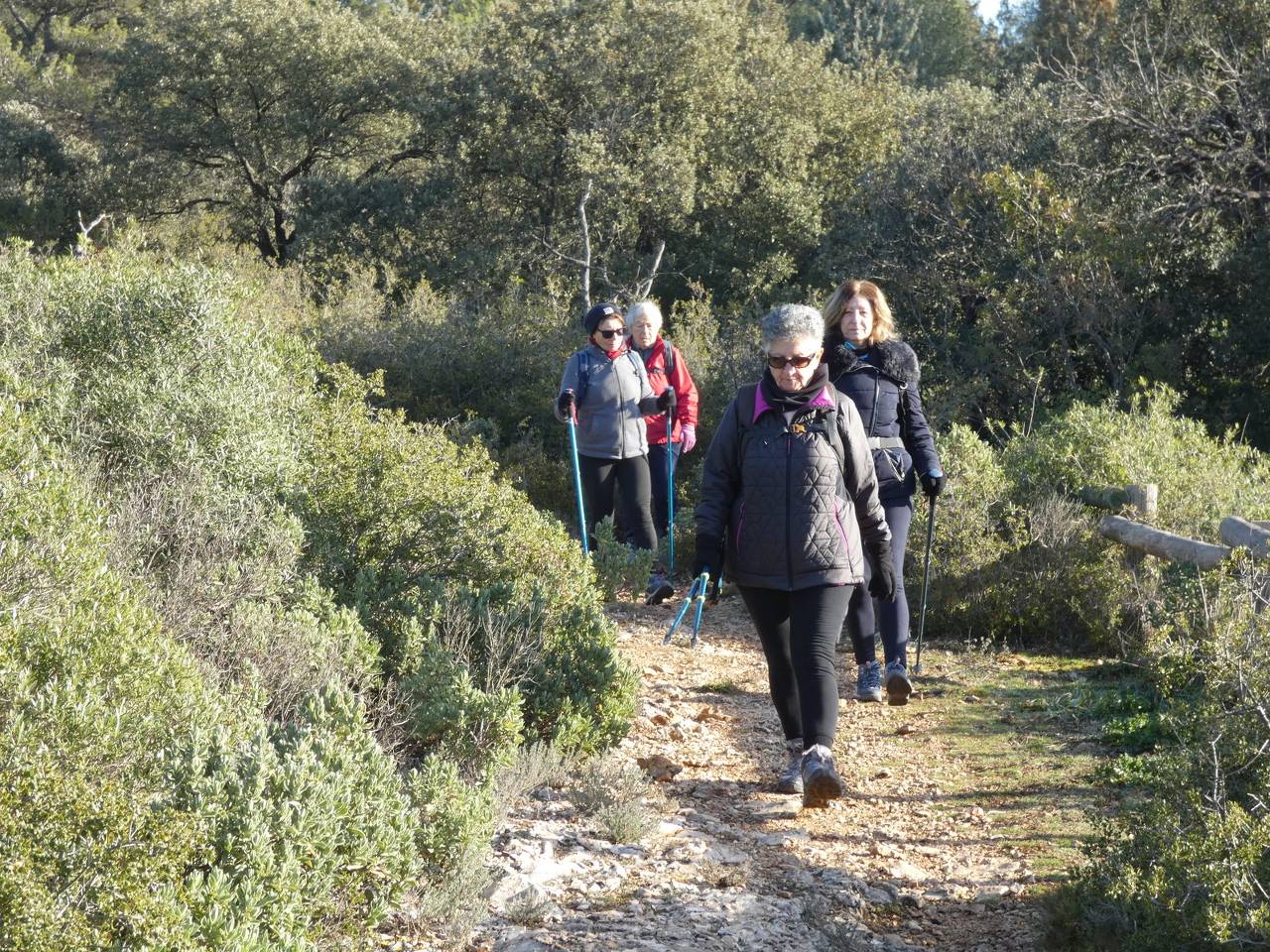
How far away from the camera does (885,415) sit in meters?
6.25

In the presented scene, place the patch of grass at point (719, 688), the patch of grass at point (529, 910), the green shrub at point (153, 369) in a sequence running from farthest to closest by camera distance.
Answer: the patch of grass at point (719, 688) < the green shrub at point (153, 369) < the patch of grass at point (529, 910)

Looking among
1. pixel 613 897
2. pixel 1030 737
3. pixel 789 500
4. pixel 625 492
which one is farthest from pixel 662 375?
pixel 613 897

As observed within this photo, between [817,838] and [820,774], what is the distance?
0.24 metres

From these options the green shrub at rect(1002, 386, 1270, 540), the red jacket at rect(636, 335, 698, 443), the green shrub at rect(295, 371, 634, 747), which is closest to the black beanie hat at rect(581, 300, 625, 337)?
the red jacket at rect(636, 335, 698, 443)

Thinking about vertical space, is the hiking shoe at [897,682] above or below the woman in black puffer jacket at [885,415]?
below

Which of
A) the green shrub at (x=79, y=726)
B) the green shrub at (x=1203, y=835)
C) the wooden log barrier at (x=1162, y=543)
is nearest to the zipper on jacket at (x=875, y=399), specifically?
the green shrub at (x=1203, y=835)

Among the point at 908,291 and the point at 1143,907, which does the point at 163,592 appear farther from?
the point at 908,291

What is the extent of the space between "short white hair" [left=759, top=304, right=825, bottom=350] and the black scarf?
139 mm

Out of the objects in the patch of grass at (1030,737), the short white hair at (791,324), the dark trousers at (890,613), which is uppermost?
the short white hair at (791,324)

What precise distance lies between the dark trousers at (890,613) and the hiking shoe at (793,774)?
82 cm

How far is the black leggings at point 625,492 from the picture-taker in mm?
8727

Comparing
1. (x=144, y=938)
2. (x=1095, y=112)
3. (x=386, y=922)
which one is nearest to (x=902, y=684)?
(x=386, y=922)

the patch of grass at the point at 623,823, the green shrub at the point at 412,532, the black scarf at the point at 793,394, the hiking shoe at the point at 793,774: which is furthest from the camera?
the green shrub at the point at 412,532

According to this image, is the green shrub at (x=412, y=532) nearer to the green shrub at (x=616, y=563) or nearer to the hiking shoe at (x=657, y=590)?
the green shrub at (x=616, y=563)
